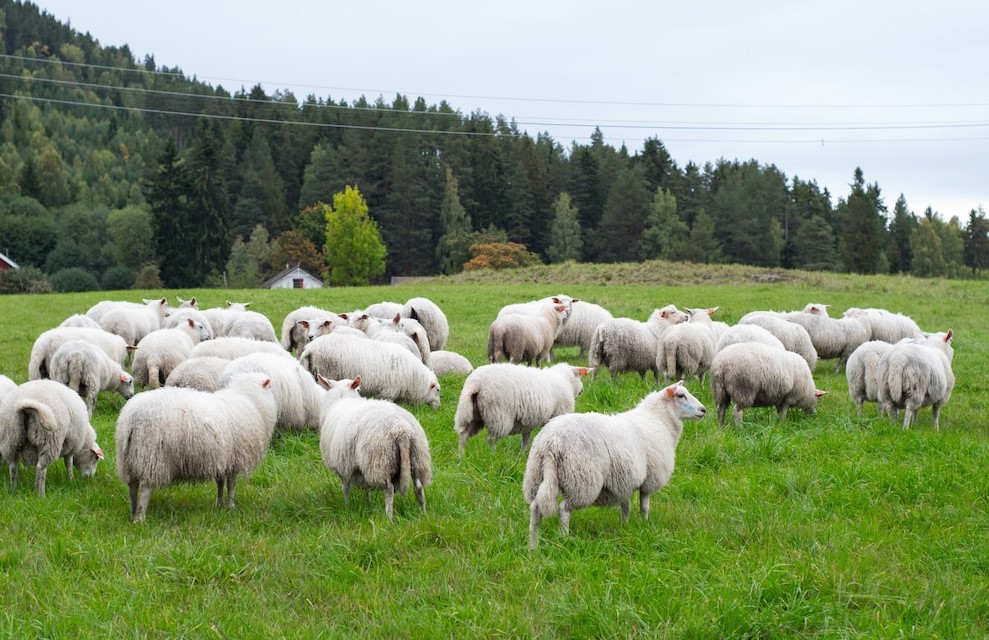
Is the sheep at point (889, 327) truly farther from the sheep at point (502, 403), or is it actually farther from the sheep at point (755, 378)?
the sheep at point (502, 403)

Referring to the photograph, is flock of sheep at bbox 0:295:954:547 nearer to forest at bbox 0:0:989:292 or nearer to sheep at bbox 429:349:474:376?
sheep at bbox 429:349:474:376

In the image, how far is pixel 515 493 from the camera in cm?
820

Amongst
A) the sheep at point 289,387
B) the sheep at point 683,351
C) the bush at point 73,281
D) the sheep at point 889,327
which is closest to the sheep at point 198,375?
the sheep at point 289,387

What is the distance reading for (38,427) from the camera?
8.05 metres

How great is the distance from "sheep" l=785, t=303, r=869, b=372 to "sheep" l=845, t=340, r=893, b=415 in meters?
4.94

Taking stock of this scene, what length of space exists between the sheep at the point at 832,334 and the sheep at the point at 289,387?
1011cm

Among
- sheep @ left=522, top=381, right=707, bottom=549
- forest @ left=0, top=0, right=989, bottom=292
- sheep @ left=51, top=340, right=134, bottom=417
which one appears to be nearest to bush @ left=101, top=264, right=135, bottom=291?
forest @ left=0, top=0, right=989, bottom=292

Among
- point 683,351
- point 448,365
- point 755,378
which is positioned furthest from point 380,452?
point 448,365

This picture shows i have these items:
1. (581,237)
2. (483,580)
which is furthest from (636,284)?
(581,237)

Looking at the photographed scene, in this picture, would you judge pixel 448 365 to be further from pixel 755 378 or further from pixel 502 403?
pixel 502 403

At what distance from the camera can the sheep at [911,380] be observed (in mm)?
10930

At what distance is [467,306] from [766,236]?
207 ft

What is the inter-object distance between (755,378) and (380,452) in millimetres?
5569

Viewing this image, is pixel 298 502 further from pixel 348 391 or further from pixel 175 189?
pixel 175 189
